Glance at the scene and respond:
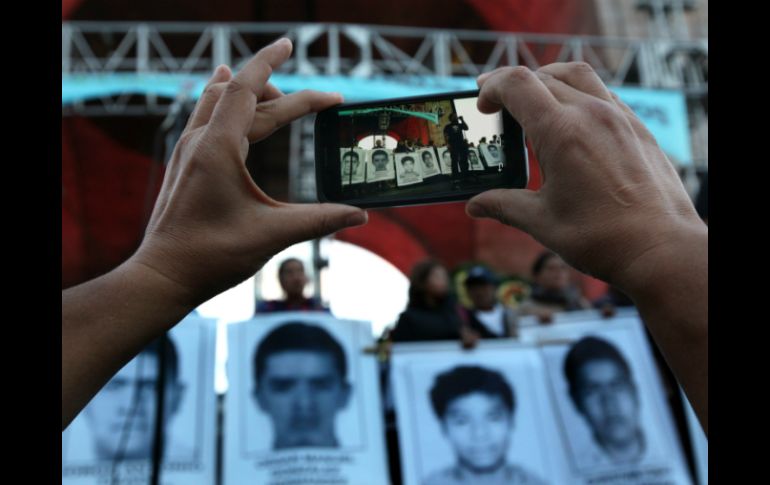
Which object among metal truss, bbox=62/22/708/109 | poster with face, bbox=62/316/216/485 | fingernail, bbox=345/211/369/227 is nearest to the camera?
fingernail, bbox=345/211/369/227

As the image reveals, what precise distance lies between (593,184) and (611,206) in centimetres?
4

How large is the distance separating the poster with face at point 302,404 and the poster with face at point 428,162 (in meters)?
1.87

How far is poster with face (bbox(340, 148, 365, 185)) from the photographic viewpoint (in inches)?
45.4

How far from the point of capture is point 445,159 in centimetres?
115

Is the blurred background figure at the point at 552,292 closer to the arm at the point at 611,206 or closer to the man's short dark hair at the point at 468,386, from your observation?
the man's short dark hair at the point at 468,386

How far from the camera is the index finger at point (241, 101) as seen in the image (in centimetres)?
95

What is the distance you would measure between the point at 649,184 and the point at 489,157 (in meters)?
0.33

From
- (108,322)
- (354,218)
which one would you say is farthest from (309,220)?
(108,322)

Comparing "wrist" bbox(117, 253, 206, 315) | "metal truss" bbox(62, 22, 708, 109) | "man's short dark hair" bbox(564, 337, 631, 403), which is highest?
"metal truss" bbox(62, 22, 708, 109)

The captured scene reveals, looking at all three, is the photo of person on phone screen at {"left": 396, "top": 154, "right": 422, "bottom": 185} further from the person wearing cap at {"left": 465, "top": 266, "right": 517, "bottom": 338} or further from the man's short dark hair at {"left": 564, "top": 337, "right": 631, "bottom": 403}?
the person wearing cap at {"left": 465, "top": 266, "right": 517, "bottom": 338}

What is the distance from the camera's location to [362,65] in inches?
248

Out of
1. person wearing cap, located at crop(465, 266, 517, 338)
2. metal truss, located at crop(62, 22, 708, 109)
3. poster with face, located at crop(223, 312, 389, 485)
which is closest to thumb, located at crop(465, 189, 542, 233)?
poster with face, located at crop(223, 312, 389, 485)

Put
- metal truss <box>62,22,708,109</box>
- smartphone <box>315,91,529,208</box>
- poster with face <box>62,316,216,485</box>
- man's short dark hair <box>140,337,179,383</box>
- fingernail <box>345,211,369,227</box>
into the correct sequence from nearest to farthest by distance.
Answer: fingernail <box>345,211,369,227</box> → smartphone <box>315,91,529,208</box> → poster with face <box>62,316,216,485</box> → man's short dark hair <box>140,337,179,383</box> → metal truss <box>62,22,708,109</box>
